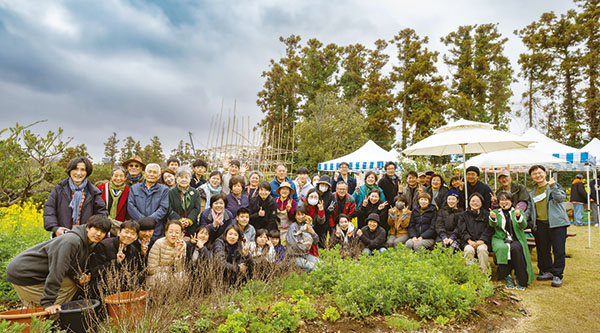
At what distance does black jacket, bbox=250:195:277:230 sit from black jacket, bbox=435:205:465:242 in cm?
284

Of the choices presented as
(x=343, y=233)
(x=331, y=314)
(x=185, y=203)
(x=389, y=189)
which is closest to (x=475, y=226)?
(x=389, y=189)

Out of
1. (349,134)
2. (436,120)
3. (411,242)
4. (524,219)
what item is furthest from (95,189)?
(436,120)

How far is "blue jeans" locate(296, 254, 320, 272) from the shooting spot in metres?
5.07

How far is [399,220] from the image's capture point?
6227 millimetres

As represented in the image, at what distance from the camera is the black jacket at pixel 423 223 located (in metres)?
5.88

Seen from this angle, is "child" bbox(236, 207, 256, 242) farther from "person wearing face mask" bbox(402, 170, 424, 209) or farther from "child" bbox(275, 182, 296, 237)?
"person wearing face mask" bbox(402, 170, 424, 209)

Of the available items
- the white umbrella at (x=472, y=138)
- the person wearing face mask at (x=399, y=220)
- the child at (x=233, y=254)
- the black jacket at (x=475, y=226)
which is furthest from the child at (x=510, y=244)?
the child at (x=233, y=254)

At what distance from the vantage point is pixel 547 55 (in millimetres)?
22953

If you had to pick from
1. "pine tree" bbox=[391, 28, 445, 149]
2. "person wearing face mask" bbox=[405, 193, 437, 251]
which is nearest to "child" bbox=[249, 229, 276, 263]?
"person wearing face mask" bbox=[405, 193, 437, 251]

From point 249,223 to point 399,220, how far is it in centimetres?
280

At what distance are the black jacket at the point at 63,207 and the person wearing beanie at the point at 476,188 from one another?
5789 millimetres

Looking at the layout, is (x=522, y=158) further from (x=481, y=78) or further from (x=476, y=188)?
(x=481, y=78)

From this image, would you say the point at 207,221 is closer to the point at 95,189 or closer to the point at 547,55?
the point at 95,189

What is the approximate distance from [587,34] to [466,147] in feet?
70.3
